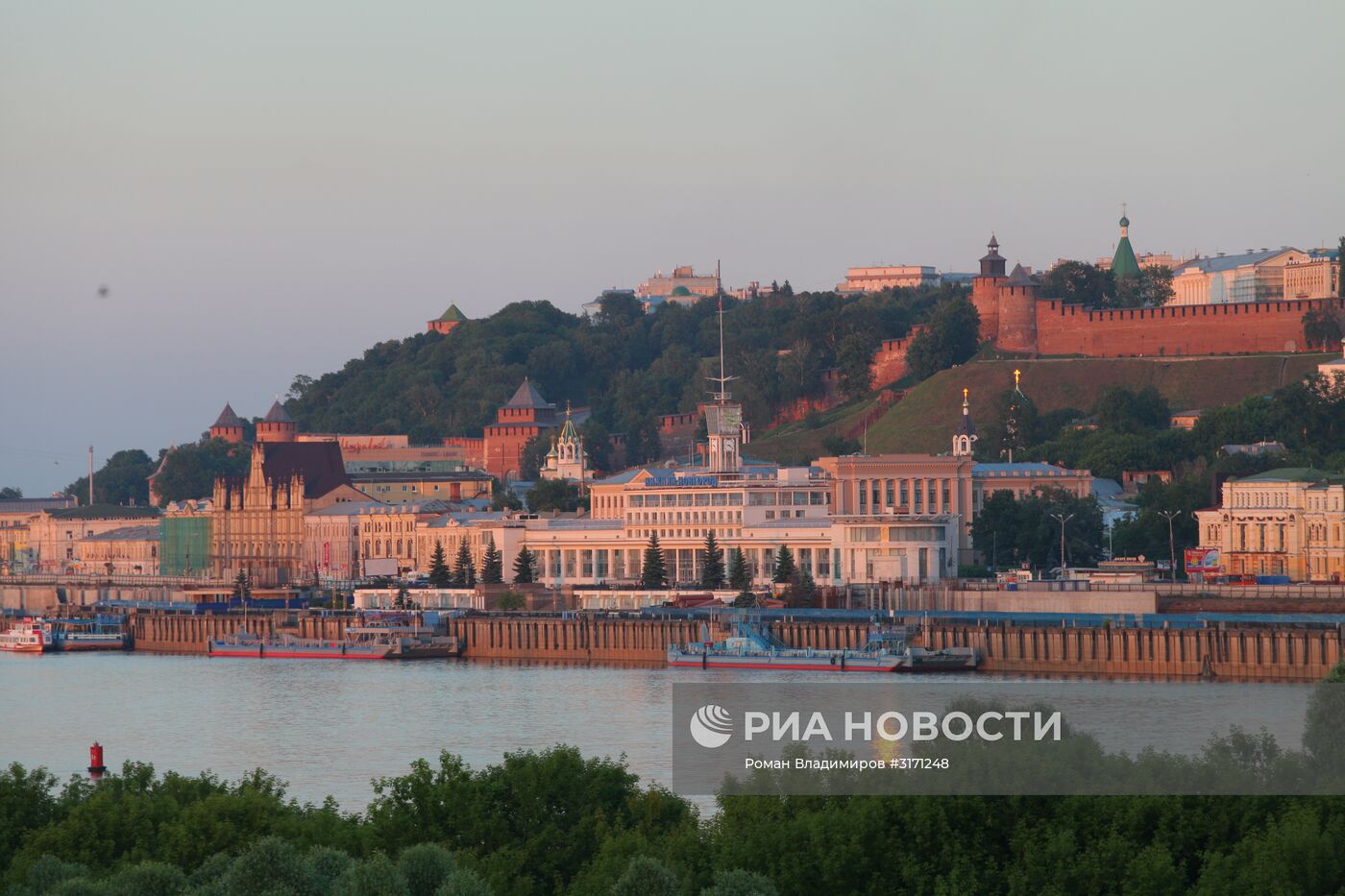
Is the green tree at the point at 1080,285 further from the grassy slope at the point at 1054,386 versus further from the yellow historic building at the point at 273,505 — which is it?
the yellow historic building at the point at 273,505

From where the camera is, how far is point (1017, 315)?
129375mm

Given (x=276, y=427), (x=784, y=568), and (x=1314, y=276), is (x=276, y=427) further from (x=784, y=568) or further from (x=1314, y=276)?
(x=784, y=568)

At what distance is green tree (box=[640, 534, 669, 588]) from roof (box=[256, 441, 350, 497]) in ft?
113

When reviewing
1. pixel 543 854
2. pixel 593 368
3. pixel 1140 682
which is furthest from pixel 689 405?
pixel 543 854

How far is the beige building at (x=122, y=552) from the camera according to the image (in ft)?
445

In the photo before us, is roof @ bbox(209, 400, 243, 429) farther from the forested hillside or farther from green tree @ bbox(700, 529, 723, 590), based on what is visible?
green tree @ bbox(700, 529, 723, 590)

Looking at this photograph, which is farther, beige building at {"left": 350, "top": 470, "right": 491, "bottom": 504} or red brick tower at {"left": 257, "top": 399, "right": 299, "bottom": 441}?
red brick tower at {"left": 257, "top": 399, "right": 299, "bottom": 441}

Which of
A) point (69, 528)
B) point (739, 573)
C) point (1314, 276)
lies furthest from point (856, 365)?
point (739, 573)

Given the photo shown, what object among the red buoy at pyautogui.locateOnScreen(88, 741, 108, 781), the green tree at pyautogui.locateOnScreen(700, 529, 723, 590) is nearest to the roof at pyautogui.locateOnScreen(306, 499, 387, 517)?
the green tree at pyautogui.locateOnScreen(700, 529, 723, 590)

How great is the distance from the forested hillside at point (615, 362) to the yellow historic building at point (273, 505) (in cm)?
2103

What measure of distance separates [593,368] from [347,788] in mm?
120226

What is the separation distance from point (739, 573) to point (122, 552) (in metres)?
55.3

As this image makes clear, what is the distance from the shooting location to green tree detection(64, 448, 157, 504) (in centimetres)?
17138

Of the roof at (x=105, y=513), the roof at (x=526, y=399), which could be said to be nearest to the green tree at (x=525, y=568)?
the roof at (x=105, y=513)
